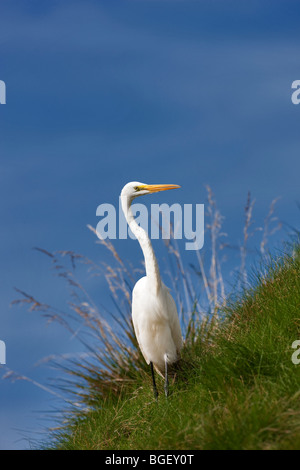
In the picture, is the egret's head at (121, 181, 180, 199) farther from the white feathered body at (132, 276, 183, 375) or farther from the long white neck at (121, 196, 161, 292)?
the white feathered body at (132, 276, 183, 375)

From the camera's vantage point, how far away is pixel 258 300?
5938 millimetres

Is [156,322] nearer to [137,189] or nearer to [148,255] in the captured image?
[148,255]

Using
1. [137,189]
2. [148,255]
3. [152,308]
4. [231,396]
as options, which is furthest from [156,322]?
[231,396]

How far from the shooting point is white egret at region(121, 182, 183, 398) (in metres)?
5.57

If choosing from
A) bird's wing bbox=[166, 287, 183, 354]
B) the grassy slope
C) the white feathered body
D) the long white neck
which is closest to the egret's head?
the long white neck

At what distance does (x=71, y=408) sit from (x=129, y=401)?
68cm

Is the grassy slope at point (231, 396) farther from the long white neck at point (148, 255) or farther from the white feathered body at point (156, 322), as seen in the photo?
the long white neck at point (148, 255)

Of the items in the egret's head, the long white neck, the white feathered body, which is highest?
the egret's head

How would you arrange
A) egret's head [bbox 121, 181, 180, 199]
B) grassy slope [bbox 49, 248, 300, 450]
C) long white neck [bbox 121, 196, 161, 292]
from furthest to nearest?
egret's head [bbox 121, 181, 180, 199]
long white neck [bbox 121, 196, 161, 292]
grassy slope [bbox 49, 248, 300, 450]

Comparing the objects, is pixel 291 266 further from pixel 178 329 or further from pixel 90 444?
pixel 90 444

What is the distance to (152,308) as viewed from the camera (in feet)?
18.4

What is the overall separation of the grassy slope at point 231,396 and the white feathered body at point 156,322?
31cm

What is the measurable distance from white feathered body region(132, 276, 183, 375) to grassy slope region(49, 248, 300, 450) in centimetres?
31
